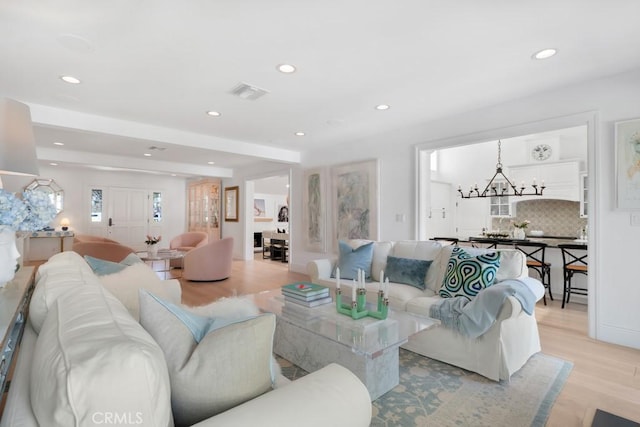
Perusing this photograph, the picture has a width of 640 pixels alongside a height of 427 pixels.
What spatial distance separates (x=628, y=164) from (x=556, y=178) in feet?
15.0

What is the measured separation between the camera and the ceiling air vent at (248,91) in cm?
309

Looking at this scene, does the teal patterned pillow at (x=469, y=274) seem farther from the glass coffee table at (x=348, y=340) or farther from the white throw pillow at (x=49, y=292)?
the white throw pillow at (x=49, y=292)

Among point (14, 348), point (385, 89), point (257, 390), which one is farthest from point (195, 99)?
point (257, 390)

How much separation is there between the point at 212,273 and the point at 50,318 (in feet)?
15.9

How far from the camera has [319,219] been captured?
5805 mm

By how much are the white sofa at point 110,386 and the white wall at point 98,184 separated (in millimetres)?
8440

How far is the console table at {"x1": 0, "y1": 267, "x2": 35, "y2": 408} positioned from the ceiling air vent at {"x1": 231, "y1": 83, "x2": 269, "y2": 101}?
7.32ft

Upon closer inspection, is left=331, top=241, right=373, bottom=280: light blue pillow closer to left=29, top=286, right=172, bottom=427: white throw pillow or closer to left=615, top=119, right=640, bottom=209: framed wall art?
left=615, top=119, right=640, bottom=209: framed wall art

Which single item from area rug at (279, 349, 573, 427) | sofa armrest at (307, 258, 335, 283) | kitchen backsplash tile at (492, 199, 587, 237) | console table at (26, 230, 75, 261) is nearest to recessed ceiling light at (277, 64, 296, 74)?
sofa armrest at (307, 258, 335, 283)

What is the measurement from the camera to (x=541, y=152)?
23.1ft

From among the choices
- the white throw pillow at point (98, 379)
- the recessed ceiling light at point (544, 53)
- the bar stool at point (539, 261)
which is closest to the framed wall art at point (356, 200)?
the bar stool at point (539, 261)

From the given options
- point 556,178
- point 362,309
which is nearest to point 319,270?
point 362,309

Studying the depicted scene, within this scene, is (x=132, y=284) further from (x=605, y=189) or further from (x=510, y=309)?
(x=605, y=189)

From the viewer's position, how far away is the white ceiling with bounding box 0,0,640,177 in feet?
6.48
